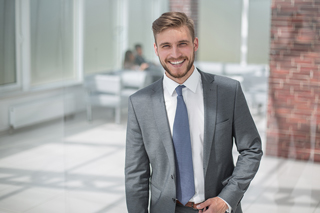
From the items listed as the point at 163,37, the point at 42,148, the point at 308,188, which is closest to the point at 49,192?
the point at 42,148

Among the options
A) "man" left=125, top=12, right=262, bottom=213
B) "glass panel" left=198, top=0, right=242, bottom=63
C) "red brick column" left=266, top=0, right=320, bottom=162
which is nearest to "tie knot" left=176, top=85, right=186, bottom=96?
"man" left=125, top=12, right=262, bottom=213

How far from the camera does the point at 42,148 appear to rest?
3924 mm

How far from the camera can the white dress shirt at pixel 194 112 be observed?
61.8 inches

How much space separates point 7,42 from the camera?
142 inches

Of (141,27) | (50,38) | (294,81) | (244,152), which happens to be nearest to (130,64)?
(141,27)

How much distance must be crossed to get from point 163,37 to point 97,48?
9.01 feet

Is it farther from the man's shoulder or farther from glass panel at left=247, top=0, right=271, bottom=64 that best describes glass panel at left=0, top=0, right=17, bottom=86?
the man's shoulder

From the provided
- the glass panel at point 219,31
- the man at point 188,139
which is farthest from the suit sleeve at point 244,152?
the glass panel at point 219,31

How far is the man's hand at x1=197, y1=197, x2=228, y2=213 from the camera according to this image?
152cm

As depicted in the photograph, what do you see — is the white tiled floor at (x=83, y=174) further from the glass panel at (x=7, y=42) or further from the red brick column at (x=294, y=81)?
the glass panel at (x=7, y=42)

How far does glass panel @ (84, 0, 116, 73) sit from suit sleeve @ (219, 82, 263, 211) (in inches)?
109

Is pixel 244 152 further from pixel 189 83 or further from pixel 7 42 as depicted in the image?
pixel 7 42

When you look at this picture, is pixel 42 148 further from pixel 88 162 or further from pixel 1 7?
pixel 1 7

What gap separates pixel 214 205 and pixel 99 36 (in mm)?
2920
